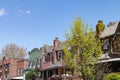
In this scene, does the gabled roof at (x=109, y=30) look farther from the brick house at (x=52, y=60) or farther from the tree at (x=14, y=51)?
the tree at (x=14, y=51)

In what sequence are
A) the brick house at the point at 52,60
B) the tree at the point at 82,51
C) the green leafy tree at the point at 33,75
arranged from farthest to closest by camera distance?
the green leafy tree at the point at 33,75 → the brick house at the point at 52,60 → the tree at the point at 82,51

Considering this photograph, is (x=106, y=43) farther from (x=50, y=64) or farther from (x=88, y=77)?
(x=50, y=64)

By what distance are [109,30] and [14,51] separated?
232 feet

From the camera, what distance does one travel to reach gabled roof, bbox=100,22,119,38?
47.2m

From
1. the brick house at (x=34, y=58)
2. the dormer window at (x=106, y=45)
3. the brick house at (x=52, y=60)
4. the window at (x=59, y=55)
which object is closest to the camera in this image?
the dormer window at (x=106, y=45)

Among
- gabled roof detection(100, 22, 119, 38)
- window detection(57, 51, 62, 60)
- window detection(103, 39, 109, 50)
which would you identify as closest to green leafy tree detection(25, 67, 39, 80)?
window detection(57, 51, 62, 60)

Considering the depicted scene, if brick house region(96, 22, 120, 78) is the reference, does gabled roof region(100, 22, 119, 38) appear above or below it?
above

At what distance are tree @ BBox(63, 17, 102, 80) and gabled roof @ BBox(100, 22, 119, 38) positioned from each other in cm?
902

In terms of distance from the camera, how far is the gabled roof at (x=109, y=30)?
4715 centimetres

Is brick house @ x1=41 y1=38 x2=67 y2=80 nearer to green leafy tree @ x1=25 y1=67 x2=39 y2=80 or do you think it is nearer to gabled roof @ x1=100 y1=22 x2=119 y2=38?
green leafy tree @ x1=25 y1=67 x2=39 y2=80

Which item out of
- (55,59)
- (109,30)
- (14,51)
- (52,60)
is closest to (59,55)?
(55,59)

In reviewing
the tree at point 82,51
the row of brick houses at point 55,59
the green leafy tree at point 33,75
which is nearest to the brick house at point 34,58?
the row of brick houses at point 55,59

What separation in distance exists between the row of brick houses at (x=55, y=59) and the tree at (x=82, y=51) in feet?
10.7

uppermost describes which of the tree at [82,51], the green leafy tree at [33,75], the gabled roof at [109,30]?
the gabled roof at [109,30]
